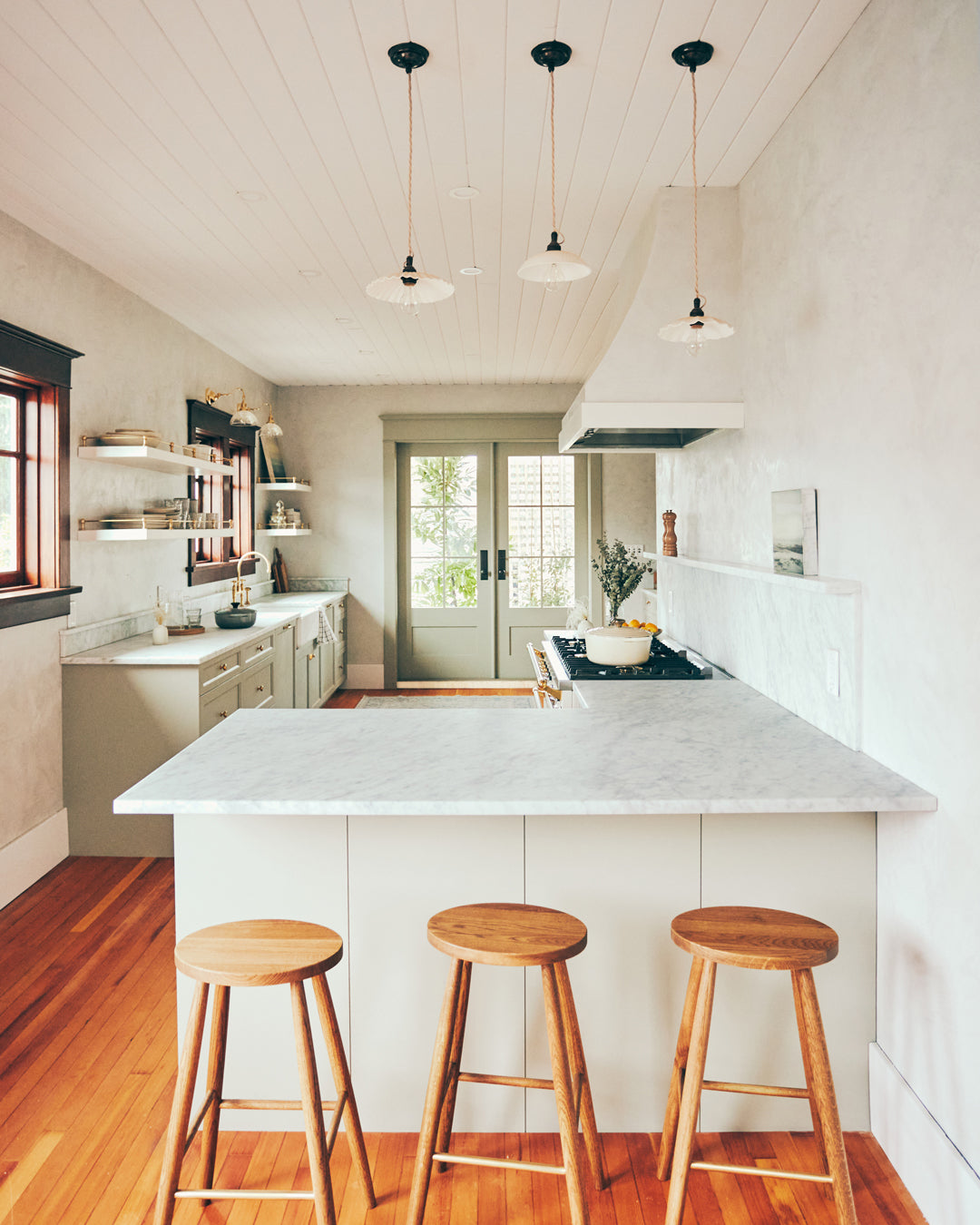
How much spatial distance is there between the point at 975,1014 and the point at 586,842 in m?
0.81

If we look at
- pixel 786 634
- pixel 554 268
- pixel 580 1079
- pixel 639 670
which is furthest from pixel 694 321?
pixel 580 1079

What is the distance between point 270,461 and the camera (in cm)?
701

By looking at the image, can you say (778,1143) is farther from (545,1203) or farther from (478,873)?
(478,873)

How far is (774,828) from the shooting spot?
6.41 feet

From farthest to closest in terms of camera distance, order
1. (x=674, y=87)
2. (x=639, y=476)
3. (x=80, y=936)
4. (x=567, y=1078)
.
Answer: (x=639, y=476)
(x=80, y=936)
(x=674, y=87)
(x=567, y=1078)

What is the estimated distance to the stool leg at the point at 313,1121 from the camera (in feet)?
5.11

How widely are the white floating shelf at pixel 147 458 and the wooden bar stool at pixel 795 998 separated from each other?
3.38 metres

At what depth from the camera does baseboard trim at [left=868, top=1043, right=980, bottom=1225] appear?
1.58 metres

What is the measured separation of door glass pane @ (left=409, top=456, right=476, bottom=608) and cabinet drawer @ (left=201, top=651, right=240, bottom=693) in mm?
3310

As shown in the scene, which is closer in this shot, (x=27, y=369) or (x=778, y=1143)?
(x=778, y=1143)

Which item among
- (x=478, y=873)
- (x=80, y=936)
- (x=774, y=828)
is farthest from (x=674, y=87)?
(x=80, y=936)

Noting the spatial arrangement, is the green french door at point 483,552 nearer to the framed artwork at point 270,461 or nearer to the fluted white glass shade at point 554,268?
the framed artwork at point 270,461

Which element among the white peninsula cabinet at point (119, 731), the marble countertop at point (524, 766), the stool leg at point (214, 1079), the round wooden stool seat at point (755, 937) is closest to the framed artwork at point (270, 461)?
the white peninsula cabinet at point (119, 731)

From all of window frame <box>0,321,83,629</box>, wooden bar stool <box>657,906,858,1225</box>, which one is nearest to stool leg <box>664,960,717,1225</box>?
wooden bar stool <box>657,906,858,1225</box>
